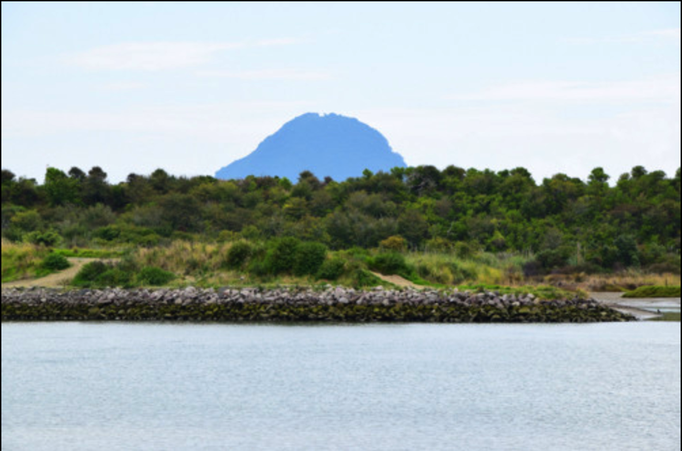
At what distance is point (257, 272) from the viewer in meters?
44.7

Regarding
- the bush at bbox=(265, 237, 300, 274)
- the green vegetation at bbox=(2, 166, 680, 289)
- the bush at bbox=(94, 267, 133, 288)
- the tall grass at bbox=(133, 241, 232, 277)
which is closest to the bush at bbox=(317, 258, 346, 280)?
the green vegetation at bbox=(2, 166, 680, 289)

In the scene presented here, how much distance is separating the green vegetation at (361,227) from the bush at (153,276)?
0.75 meters

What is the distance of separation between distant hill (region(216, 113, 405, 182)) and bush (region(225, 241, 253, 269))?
129m

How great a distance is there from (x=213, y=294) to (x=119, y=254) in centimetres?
1113

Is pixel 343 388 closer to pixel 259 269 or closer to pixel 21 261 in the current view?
pixel 259 269

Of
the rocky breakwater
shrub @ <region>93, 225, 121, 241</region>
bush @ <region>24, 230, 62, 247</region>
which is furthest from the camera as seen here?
shrub @ <region>93, 225, 121, 241</region>

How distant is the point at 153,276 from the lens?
45031mm

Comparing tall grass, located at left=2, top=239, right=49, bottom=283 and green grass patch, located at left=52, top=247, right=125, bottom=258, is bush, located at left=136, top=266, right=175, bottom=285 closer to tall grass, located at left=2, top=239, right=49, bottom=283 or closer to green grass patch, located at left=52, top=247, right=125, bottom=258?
green grass patch, located at left=52, top=247, right=125, bottom=258

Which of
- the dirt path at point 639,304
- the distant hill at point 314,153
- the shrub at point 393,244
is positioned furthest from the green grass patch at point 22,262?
the distant hill at point 314,153

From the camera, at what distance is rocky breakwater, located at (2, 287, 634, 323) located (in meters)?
38.0

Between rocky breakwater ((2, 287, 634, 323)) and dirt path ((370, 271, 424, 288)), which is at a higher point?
dirt path ((370, 271, 424, 288))

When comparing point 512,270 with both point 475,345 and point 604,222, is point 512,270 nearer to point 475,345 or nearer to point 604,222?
point 604,222

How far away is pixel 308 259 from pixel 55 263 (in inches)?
533

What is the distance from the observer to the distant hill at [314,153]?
181125mm
